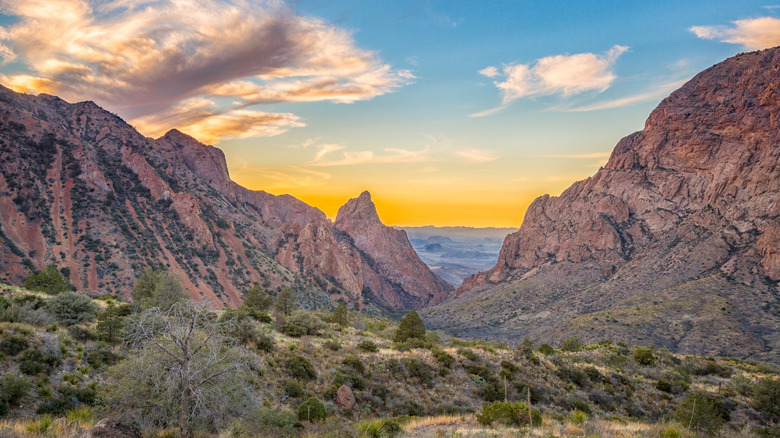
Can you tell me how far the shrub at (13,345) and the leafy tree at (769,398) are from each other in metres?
37.2

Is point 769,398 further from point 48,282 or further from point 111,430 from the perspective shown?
point 48,282

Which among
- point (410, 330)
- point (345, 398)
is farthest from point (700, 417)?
point (410, 330)

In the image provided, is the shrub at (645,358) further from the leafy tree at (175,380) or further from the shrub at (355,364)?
the leafy tree at (175,380)

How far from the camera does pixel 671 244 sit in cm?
8162

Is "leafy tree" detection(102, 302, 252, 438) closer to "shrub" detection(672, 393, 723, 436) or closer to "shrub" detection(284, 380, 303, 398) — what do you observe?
"shrub" detection(284, 380, 303, 398)

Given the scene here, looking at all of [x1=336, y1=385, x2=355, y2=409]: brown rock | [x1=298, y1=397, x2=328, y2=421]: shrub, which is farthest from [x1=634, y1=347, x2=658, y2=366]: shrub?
[x1=298, y1=397, x2=328, y2=421]: shrub

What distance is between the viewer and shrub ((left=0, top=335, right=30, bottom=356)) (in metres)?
12.6

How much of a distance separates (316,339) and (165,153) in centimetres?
11249

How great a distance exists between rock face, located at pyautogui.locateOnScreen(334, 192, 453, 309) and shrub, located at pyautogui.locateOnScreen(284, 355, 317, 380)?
127 meters

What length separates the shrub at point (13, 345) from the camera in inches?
497

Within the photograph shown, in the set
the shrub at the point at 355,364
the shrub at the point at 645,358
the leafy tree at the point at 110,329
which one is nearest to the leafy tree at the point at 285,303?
the shrub at the point at 355,364

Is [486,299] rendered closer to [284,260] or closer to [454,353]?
[284,260]

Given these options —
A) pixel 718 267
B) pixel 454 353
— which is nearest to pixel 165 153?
pixel 454 353

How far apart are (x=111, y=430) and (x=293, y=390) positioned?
9343 millimetres
